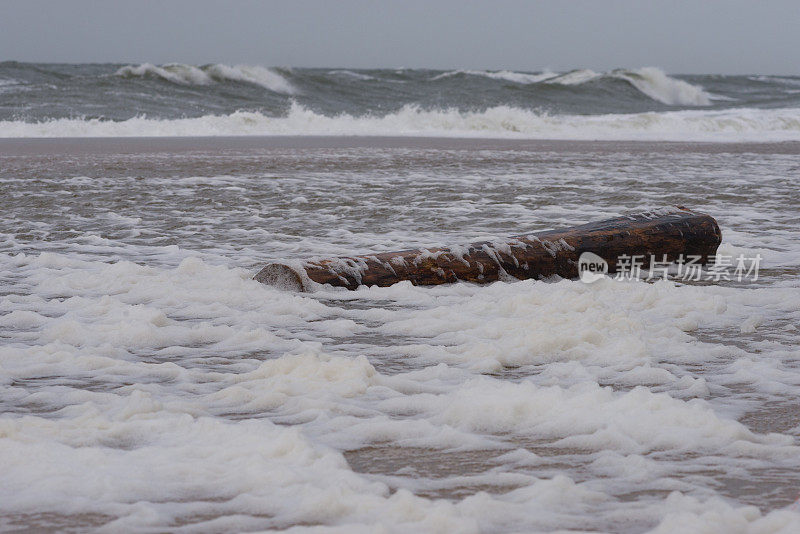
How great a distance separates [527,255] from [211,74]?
3432 centimetres

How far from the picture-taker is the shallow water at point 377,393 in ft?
6.81

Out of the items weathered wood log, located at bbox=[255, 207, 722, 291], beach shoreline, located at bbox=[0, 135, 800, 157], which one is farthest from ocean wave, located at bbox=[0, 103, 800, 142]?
weathered wood log, located at bbox=[255, 207, 722, 291]

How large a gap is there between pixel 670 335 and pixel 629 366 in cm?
55

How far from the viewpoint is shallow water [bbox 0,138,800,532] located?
208cm

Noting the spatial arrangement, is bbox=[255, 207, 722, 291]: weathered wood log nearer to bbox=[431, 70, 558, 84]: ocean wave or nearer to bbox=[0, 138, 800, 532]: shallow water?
bbox=[0, 138, 800, 532]: shallow water

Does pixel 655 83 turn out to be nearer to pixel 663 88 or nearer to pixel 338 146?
pixel 663 88

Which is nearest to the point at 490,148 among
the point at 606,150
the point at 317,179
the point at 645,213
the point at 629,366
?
the point at 606,150

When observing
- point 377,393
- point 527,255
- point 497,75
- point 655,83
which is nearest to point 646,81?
point 655,83

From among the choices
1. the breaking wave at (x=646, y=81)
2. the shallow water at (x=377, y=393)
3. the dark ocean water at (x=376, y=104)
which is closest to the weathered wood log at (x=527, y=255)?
the shallow water at (x=377, y=393)

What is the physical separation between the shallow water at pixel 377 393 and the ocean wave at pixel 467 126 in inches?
655

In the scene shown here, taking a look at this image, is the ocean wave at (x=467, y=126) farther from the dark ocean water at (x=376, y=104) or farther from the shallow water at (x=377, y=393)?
the shallow water at (x=377, y=393)

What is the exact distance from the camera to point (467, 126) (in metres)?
26.6

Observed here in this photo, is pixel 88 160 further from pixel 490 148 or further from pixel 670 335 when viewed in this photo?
pixel 670 335

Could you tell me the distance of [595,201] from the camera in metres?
8.60
